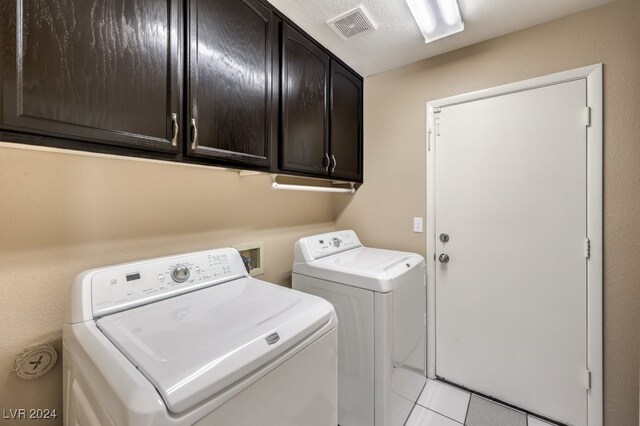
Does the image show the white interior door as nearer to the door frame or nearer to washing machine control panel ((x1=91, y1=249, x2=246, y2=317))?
the door frame

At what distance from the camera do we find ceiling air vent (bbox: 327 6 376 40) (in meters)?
1.48

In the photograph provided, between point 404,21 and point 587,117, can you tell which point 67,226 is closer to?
point 404,21

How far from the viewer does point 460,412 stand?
66.6 inches

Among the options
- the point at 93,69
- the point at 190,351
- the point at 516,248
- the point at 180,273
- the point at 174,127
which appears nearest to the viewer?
the point at 190,351

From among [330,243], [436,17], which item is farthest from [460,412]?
[436,17]

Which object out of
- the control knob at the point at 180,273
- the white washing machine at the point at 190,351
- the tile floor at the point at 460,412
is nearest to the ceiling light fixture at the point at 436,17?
the white washing machine at the point at 190,351

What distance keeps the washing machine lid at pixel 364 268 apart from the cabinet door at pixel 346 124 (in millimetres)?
613

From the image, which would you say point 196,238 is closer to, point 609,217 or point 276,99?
point 276,99

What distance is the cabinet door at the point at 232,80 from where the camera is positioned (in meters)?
1.10

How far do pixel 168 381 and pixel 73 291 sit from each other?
60 centimetres

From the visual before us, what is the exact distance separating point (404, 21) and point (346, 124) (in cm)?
73

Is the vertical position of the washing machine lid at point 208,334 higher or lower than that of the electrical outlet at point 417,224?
lower

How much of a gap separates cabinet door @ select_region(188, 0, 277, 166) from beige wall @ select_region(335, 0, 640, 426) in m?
1.14

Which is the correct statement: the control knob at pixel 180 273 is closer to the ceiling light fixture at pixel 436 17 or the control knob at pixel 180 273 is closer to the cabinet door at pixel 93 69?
the cabinet door at pixel 93 69
